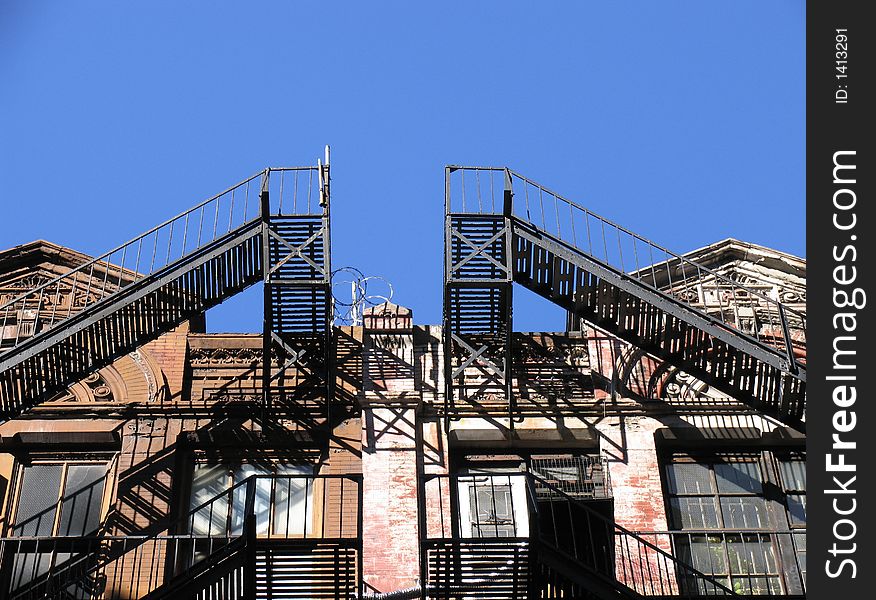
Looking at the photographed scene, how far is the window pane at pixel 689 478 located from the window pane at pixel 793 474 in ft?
3.17

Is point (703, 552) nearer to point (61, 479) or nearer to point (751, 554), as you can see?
point (751, 554)

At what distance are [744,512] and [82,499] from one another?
322 inches

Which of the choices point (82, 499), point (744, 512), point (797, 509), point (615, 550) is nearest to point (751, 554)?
point (744, 512)

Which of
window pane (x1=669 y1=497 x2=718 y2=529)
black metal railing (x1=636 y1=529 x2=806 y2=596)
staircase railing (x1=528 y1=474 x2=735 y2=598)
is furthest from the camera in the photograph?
window pane (x1=669 y1=497 x2=718 y2=529)

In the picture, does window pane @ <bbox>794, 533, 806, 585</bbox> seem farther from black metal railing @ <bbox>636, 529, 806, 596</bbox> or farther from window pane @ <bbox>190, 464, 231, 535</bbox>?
window pane @ <bbox>190, 464, 231, 535</bbox>

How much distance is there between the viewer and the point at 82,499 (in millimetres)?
16562

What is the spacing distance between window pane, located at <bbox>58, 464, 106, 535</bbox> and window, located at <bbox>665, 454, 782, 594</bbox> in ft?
23.1

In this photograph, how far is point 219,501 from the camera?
16.7m

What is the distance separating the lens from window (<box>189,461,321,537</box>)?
1645 cm

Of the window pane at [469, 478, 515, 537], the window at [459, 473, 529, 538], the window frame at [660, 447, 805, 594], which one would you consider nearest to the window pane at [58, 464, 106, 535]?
the window at [459, 473, 529, 538]

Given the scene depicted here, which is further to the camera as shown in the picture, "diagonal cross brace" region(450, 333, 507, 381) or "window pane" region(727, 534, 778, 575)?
"diagonal cross brace" region(450, 333, 507, 381)

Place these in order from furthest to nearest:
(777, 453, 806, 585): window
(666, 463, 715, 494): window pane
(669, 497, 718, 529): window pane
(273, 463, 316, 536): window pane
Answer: (666, 463, 715, 494): window pane, (669, 497, 718, 529): window pane, (273, 463, 316, 536): window pane, (777, 453, 806, 585): window

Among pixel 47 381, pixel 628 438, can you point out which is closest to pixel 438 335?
pixel 628 438
